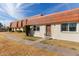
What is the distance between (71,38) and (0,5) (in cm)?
419

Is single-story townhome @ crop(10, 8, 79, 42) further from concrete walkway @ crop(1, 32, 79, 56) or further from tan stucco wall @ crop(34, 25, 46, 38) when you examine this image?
concrete walkway @ crop(1, 32, 79, 56)

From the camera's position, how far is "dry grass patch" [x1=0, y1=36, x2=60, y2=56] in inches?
347

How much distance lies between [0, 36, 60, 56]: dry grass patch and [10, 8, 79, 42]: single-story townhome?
2037 mm

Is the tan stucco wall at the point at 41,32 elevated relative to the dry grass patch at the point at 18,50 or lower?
elevated

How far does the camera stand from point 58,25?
1211 cm

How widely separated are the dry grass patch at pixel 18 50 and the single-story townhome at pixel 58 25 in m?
2.04

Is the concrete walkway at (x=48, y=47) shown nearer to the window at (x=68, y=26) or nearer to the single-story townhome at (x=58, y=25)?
the single-story townhome at (x=58, y=25)

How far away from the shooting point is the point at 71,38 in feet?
35.9

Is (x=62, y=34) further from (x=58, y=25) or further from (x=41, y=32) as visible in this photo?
(x=41, y=32)

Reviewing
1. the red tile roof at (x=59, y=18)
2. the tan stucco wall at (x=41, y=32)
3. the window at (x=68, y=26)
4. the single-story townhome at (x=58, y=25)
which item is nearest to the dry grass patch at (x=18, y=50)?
the red tile roof at (x=59, y=18)

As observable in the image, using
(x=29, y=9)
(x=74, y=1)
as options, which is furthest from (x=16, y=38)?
(x=74, y=1)

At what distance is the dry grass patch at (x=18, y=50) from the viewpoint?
8805mm

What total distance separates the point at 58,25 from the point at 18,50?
3.67 m

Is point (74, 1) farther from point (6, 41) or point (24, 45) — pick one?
point (6, 41)
